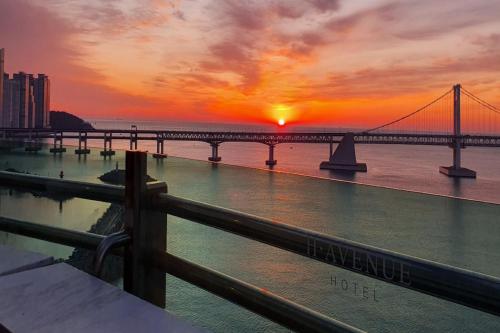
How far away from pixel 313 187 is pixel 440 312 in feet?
3.40

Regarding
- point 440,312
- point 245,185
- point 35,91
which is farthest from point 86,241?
point 35,91

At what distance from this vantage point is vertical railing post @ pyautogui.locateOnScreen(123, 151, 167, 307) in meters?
1.47

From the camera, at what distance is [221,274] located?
1.28 metres

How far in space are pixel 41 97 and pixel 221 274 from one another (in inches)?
4429

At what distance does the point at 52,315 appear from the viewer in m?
1.15

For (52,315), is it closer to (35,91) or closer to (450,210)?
(450,210)

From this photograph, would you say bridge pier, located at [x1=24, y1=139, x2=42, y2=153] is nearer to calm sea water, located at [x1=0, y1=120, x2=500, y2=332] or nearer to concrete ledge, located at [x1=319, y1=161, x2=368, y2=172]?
calm sea water, located at [x1=0, y1=120, x2=500, y2=332]

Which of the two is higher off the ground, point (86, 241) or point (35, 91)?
point (35, 91)

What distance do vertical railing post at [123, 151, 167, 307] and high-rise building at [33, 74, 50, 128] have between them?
3681 inches

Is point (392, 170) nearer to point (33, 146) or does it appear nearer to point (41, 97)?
point (33, 146)

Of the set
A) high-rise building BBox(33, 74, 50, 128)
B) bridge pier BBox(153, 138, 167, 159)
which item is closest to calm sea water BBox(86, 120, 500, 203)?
bridge pier BBox(153, 138, 167, 159)

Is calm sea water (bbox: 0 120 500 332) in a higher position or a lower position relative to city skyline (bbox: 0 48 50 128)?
lower

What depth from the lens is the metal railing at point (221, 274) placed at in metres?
0.81

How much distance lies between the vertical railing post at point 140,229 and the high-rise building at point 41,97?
93505 millimetres
